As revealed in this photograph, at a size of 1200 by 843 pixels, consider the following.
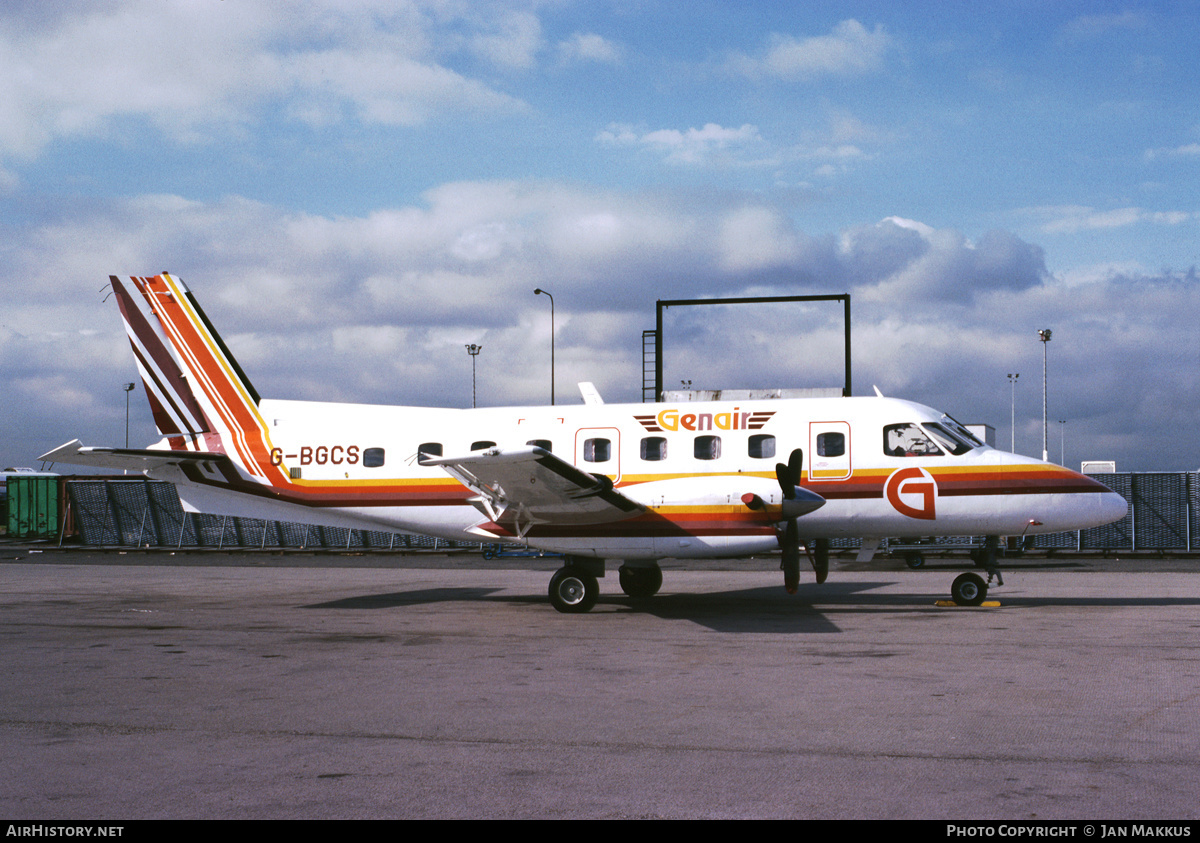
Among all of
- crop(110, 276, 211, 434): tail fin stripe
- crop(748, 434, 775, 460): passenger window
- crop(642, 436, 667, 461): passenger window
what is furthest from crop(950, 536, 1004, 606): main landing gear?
crop(110, 276, 211, 434): tail fin stripe

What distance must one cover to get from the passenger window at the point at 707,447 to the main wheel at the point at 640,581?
288 centimetres

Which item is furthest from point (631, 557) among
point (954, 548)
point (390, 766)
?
point (954, 548)

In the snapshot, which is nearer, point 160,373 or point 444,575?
point 160,373

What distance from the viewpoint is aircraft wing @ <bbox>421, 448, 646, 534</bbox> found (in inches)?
604

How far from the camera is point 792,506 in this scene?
52.5ft

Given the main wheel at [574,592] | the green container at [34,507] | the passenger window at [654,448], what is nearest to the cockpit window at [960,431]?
the passenger window at [654,448]

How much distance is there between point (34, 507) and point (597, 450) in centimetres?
3713

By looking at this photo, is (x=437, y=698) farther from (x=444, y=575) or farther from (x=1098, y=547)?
(x=1098, y=547)

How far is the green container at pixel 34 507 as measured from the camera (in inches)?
1731

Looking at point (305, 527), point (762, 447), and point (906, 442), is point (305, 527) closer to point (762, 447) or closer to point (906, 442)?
point (762, 447)

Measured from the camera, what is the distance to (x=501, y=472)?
615 inches

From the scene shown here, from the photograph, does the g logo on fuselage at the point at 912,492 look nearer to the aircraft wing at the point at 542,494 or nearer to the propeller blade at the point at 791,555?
the propeller blade at the point at 791,555

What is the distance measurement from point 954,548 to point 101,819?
3108cm

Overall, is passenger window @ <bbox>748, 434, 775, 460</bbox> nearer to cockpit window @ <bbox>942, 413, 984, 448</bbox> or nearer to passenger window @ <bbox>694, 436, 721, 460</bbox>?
passenger window @ <bbox>694, 436, 721, 460</bbox>
